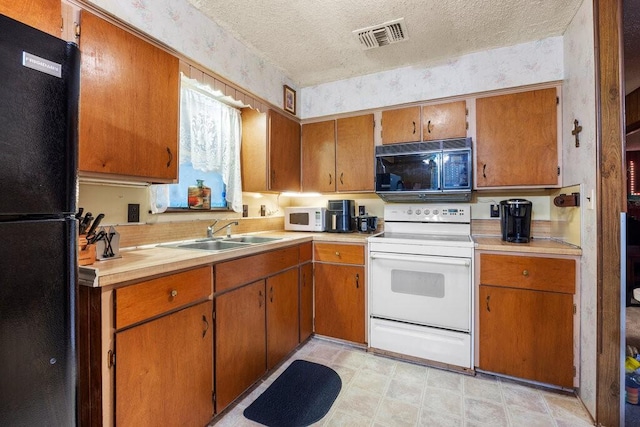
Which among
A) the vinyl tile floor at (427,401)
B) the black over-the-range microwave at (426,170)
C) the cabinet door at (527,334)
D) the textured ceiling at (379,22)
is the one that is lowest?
the vinyl tile floor at (427,401)

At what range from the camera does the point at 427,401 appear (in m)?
1.81

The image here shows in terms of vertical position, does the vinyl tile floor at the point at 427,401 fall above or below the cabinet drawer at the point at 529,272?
below

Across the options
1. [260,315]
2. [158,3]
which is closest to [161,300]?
[260,315]

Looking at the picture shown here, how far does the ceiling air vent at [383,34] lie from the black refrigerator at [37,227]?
1.87 metres

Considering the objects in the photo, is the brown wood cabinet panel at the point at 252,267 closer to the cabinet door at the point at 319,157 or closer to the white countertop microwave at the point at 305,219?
the white countertop microwave at the point at 305,219

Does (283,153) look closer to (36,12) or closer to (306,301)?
(306,301)

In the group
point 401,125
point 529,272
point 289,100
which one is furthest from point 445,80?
point 529,272

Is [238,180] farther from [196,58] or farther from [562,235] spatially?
[562,235]

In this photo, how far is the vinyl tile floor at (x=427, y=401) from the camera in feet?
5.39

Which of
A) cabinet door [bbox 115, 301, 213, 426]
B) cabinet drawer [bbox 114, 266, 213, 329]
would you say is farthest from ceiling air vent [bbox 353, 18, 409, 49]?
cabinet door [bbox 115, 301, 213, 426]

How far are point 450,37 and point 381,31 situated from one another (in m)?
0.54

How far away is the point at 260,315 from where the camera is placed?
6.40ft

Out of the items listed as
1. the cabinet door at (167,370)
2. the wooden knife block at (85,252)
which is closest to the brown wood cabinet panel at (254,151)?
the cabinet door at (167,370)

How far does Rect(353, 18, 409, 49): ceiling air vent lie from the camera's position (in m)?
2.04
